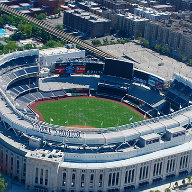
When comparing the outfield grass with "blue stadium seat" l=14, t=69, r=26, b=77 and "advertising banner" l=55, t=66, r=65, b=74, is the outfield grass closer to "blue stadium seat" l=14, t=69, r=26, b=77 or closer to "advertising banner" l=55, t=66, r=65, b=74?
"advertising banner" l=55, t=66, r=65, b=74

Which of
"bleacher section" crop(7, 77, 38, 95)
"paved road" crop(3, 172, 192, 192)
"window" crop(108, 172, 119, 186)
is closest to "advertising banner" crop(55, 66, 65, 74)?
"bleacher section" crop(7, 77, 38, 95)

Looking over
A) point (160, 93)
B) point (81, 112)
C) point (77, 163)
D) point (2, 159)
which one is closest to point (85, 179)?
point (77, 163)

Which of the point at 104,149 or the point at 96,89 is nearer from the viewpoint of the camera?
the point at 104,149

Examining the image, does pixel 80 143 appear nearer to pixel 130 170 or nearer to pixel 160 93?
pixel 130 170

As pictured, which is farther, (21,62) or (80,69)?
(80,69)

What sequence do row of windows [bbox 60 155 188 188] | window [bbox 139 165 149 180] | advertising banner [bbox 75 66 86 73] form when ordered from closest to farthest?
row of windows [bbox 60 155 188 188], window [bbox 139 165 149 180], advertising banner [bbox 75 66 86 73]

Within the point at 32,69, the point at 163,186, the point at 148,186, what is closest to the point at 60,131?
the point at 148,186

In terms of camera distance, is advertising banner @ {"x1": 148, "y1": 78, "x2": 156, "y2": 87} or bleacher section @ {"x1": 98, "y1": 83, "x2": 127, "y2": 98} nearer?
advertising banner @ {"x1": 148, "y1": 78, "x2": 156, "y2": 87}

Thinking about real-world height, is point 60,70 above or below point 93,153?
above

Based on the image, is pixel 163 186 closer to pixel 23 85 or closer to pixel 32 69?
pixel 23 85
